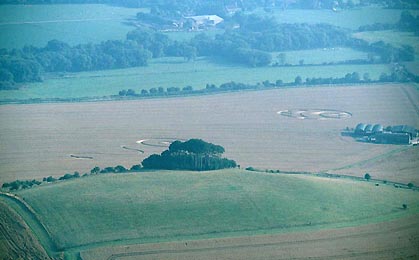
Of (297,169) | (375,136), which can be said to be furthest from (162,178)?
(375,136)

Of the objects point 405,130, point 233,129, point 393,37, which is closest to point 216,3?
point 393,37

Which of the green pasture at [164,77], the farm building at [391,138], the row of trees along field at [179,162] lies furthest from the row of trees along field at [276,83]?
the row of trees along field at [179,162]

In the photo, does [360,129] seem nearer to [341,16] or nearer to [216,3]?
[341,16]

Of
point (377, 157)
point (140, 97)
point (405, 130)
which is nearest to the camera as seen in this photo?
point (377, 157)

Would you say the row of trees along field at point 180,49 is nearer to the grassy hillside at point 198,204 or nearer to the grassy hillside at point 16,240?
the grassy hillside at point 198,204

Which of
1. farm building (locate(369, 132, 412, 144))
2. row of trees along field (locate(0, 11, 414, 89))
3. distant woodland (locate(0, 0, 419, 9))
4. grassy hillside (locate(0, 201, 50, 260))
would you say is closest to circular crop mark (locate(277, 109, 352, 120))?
farm building (locate(369, 132, 412, 144))
